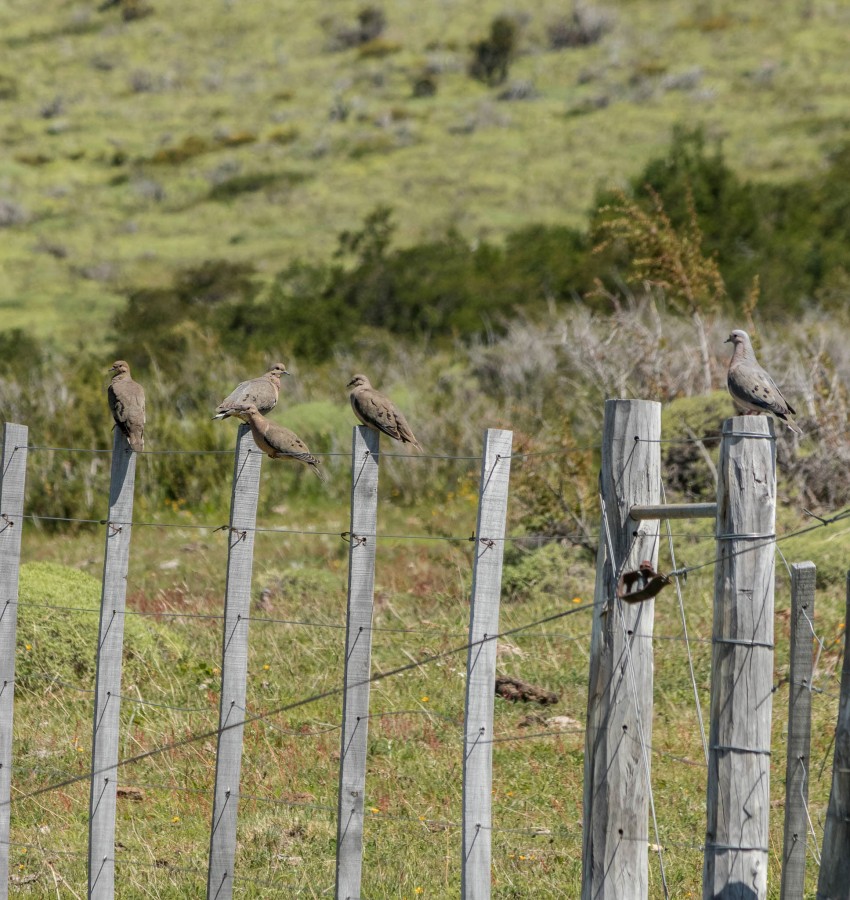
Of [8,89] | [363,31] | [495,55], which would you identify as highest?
[363,31]

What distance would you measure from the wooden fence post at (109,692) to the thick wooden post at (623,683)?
198 centimetres

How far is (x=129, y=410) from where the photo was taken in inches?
230

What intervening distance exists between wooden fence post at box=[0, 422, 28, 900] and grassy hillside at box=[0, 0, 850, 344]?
28.8m

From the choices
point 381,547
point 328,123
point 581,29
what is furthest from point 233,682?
point 581,29

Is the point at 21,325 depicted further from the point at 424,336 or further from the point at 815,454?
the point at 815,454

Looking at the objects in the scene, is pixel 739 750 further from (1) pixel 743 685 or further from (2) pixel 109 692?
(2) pixel 109 692

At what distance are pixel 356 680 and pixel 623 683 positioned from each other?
962 mm

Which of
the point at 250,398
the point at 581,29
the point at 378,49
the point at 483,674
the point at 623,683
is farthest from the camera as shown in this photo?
the point at 378,49

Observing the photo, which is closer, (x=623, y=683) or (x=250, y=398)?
(x=623, y=683)

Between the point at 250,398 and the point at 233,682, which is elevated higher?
the point at 250,398

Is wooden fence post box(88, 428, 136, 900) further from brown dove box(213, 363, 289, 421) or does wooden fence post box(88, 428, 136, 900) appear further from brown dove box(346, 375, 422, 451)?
brown dove box(346, 375, 422, 451)

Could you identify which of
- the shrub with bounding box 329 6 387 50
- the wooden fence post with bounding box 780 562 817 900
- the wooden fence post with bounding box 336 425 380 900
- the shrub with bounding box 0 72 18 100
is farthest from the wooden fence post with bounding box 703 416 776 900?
the shrub with bounding box 329 6 387 50

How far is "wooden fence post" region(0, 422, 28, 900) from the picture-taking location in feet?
18.4

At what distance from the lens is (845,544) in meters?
10.4
